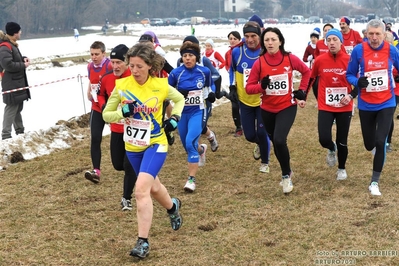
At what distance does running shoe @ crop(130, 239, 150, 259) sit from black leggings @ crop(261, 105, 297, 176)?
2.46 metres

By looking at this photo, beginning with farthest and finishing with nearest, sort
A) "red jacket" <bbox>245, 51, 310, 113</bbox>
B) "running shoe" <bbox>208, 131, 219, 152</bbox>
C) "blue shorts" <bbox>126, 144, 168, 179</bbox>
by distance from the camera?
1. "running shoe" <bbox>208, 131, 219, 152</bbox>
2. "red jacket" <bbox>245, 51, 310, 113</bbox>
3. "blue shorts" <bbox>126, 144, 168, 179</bbox>

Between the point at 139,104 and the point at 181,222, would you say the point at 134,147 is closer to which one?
the point at 139,104

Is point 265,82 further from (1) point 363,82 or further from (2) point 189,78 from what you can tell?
(2) point 189,78

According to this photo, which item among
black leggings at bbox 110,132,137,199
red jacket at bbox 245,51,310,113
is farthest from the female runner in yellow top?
red jacket at bbox 245,51,310,113

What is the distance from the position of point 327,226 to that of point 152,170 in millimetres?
1941

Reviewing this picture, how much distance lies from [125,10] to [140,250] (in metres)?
114

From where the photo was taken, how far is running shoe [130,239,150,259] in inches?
193

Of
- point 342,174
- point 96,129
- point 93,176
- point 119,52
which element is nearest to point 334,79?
point 342,174

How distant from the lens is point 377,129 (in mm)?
6602

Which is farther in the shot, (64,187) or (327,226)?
(64,187)

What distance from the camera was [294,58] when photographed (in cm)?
683

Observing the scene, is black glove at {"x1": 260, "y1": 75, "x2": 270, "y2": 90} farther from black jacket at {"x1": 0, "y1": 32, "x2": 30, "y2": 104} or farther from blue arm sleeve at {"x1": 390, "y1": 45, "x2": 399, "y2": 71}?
black jacket at {"x1": 0, "y1": 32, "x2": 30, "y2": 104}

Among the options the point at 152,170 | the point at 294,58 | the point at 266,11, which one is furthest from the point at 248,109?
the point at 266,11

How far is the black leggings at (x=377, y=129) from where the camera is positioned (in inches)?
258
